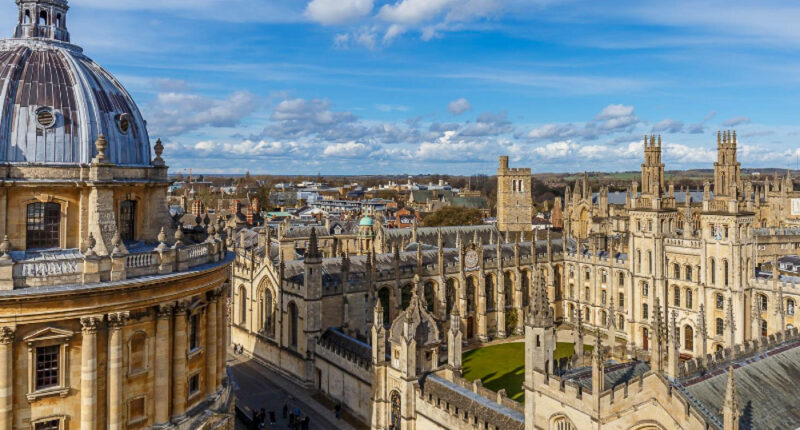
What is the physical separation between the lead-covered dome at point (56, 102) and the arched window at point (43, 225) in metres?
1.61

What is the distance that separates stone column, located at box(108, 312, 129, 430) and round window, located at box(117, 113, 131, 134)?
23.2 ft

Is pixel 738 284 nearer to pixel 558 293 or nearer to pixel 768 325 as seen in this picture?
pixel 768 325

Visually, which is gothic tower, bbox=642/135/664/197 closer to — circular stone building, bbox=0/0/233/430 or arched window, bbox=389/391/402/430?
arched window, bbox=389/391/402/430

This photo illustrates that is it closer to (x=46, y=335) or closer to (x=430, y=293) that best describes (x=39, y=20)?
(x=46, y=335)

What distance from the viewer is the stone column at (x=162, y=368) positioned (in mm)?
21234

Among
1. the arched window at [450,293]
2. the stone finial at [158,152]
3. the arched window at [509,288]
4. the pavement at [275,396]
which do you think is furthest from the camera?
the arched window at [509,288]

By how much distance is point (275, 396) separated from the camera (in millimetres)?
36938

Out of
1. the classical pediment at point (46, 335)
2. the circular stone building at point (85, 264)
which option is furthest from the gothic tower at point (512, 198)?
the classical pediment at point (46, 335)

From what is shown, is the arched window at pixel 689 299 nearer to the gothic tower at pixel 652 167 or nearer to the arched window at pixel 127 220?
the gothic tower at pixel 652 167

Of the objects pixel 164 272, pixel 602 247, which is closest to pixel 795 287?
pixel 602 247

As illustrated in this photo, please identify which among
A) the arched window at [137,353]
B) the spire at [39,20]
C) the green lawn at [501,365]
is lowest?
the green lawn at [501,365]

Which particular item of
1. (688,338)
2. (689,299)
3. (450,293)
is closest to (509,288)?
(450,293)

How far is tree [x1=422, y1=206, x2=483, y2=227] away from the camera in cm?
9644

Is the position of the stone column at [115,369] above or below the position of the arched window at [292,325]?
above
